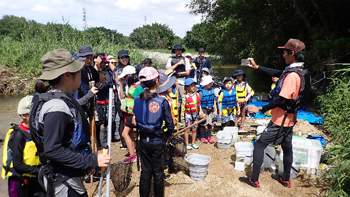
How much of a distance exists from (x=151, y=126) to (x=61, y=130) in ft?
4.54

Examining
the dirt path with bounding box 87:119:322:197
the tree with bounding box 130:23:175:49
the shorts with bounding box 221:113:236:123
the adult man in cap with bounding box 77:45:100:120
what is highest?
the tree with bounding box 130:23:175:49

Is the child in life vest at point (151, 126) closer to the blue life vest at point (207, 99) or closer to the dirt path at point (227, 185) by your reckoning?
the dirt path at point (227, 185)

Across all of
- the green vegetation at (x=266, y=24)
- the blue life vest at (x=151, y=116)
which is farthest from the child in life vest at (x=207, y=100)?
the green vegetation at (x=266, y=24)

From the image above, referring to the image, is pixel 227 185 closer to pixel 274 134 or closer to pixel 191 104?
pixel 274 134

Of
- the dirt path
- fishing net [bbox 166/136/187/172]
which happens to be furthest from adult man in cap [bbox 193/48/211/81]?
the dirt path

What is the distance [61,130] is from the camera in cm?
160

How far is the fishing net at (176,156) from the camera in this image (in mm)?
4115

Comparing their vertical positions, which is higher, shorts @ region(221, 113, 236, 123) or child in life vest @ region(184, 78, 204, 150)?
child in life vest @ region(184, 78, 204, 150)

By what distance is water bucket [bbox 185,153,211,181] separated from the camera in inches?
150

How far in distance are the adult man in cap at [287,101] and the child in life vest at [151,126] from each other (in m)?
1.48

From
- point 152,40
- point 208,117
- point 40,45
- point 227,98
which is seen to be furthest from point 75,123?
point 152,40

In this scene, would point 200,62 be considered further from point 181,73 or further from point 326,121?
point 326,121

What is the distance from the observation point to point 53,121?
1566 mm

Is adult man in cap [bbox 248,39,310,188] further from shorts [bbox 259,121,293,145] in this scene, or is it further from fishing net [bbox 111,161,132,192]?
fishing net [bbox 111,161,132,192]
